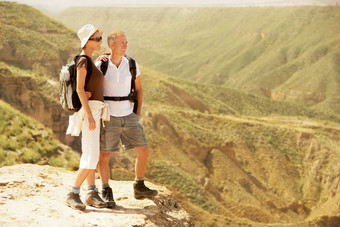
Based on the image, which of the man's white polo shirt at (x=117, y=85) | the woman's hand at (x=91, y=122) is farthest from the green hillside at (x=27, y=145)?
the woman's hand at (x=91, y=122)

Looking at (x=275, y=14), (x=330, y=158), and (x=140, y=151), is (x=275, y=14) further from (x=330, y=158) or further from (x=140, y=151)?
(x=140, y=151)

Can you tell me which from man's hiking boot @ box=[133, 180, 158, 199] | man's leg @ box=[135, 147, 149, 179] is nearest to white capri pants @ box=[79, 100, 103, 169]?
man's leg @ box=[135, 147, 149, 179]

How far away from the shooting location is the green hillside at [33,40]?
A: 76.2 feet

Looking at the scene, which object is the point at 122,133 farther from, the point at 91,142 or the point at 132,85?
the point at 132,85

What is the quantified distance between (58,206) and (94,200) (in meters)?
0.40

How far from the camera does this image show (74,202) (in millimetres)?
4891

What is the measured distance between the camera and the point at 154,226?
16.3ft

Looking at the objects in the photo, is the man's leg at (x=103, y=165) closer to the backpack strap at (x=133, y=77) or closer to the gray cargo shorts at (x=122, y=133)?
the gray cargo shorts at (x=122, y=133)

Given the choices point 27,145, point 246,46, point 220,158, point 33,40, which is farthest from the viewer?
point 246,46

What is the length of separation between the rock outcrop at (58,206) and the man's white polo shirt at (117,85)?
45.5 inches

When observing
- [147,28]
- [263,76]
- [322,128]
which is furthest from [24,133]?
[147,28]


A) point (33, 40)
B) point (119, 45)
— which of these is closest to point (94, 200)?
point (119, 45)

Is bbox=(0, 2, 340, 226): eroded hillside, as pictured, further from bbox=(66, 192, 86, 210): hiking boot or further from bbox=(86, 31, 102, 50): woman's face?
bbox=(86, 31, 102, 50): woman's face

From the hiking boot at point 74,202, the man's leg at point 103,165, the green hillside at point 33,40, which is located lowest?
the hiking boot at point 74,202
